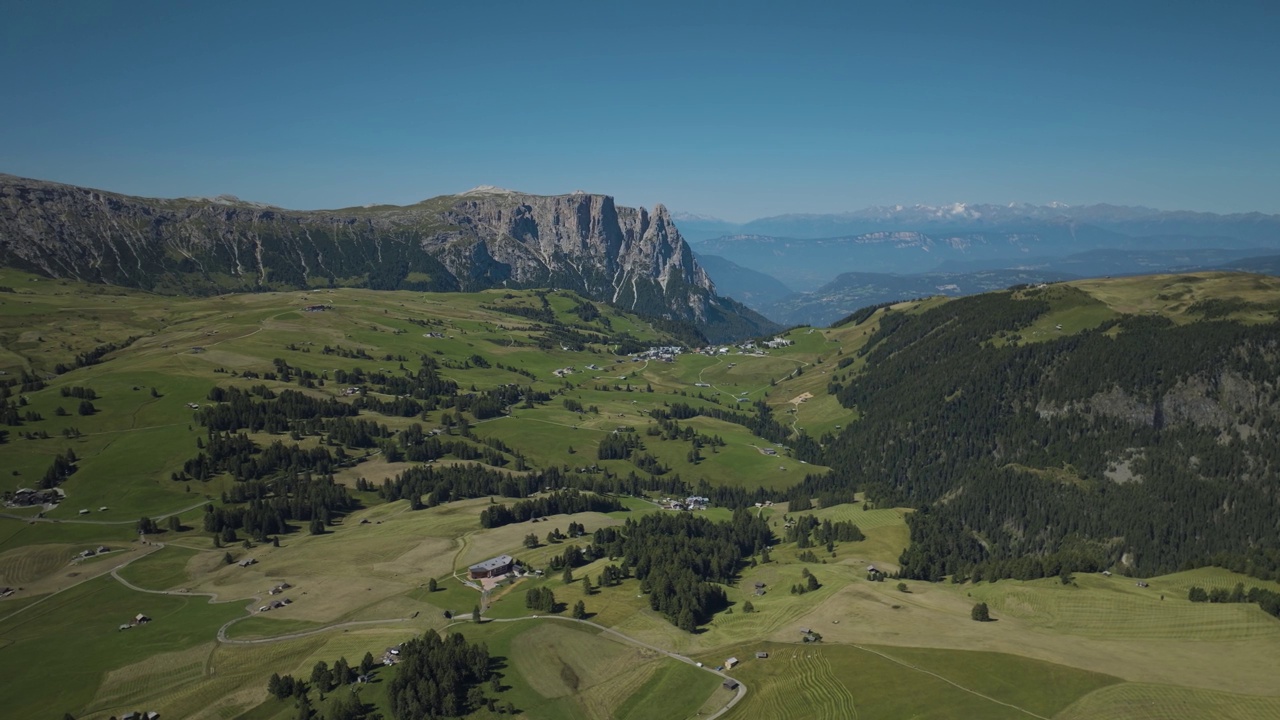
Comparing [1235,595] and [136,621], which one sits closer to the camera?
[1235,595]

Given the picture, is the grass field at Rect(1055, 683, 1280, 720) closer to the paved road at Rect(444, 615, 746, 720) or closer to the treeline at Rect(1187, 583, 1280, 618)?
the paved road at Rect(444, 615, 746, 720)

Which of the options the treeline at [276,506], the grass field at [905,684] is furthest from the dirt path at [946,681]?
the treeline at [276,506]

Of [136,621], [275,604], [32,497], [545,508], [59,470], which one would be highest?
[59,470]

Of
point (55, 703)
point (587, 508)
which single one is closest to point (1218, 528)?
point (587, 508)

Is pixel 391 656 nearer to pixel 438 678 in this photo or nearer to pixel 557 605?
pixel 438 678

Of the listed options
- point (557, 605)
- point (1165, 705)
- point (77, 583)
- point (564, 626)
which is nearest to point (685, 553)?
point (557, 605)

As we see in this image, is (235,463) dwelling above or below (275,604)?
above

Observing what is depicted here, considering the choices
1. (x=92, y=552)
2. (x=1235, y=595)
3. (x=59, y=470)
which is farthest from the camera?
(x=59, y=470)
